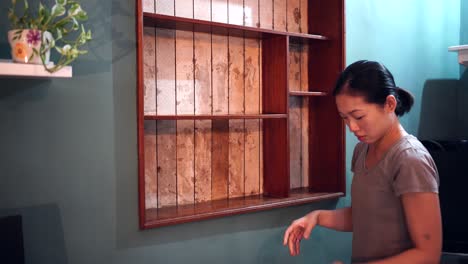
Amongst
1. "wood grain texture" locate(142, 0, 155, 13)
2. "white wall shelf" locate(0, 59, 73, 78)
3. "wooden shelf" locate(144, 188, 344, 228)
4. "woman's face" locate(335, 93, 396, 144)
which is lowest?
"wooden shelf" locate(144, 188, 344, 228)

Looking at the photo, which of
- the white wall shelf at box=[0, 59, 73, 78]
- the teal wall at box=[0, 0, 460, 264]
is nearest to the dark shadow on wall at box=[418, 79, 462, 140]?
the teal wall at box=[0, 0, 460, 264]

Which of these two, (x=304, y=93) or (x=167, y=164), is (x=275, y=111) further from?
(x=167, y=164)

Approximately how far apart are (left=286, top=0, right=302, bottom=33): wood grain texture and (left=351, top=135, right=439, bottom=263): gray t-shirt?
4.26ft

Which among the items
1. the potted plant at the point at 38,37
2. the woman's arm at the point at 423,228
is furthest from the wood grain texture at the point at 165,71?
the woman's arm at the point at 423,228

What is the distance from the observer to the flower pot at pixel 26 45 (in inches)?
56.6

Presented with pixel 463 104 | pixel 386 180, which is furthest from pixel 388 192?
pixel 463 104

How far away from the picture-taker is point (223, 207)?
222cm

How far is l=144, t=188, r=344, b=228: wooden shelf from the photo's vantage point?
2018 mm

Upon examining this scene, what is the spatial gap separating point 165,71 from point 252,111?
562 mm

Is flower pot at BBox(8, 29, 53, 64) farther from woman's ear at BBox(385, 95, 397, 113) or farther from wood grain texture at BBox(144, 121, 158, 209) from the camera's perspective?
woman's ear at BBox(385, 95, 397, 113)

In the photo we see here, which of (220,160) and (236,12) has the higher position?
(236,12)

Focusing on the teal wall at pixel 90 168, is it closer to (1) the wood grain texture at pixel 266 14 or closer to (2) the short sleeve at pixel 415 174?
(1) the wood grain texture at pixel 266 14

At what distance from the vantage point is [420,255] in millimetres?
1337

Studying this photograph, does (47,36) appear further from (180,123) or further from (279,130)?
(279,130)
